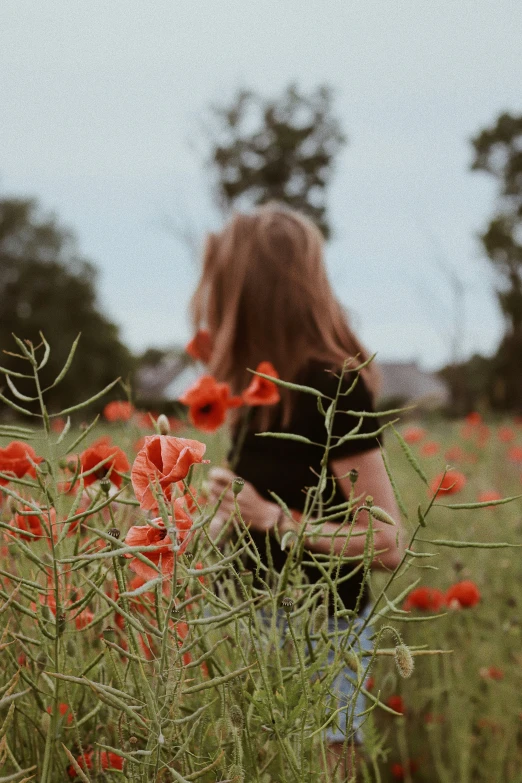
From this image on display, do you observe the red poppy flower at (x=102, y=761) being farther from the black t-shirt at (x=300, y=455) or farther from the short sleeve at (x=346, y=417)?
the black t-shirt at (x=300, y=455)

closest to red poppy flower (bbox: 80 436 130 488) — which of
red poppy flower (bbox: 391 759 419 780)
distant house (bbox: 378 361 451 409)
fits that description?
red poppy flower (bbox: 391 759 419 780)

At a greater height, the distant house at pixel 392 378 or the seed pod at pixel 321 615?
the seed pod at pixel 321 615

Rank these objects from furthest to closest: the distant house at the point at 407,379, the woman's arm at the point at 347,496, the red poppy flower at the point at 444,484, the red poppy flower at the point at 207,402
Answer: the distant house at the point at 407,379 < the red poppy flower at the point at 207,402 < the woman's arm at the point at 347,496 < the red poppy flower at the point at 444,484

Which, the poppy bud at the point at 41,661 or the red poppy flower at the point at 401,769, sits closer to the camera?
the poppy bud at the point at 41,661

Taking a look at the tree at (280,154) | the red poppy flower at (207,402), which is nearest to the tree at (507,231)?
the tree at (280,154)

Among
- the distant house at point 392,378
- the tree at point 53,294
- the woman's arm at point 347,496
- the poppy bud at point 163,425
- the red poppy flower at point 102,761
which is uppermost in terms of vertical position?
the poppy bud at point 163,425

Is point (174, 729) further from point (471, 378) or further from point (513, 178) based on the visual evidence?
point (513, 178)

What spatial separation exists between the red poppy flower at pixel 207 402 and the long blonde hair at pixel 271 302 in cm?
45

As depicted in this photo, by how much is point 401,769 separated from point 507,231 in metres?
21.5

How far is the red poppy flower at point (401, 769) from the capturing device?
1.96 m

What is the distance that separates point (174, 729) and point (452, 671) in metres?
2.04

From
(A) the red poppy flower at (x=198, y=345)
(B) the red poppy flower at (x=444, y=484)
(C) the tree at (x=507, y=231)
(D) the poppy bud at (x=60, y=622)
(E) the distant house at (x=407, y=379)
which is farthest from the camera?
(E) the distant house at (x=407, y=379)

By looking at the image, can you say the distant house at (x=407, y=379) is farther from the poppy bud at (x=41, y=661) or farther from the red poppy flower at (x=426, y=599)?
the poppy bud at (x=41, y=661)

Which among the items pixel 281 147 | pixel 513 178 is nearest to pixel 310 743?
pixel 513 178
